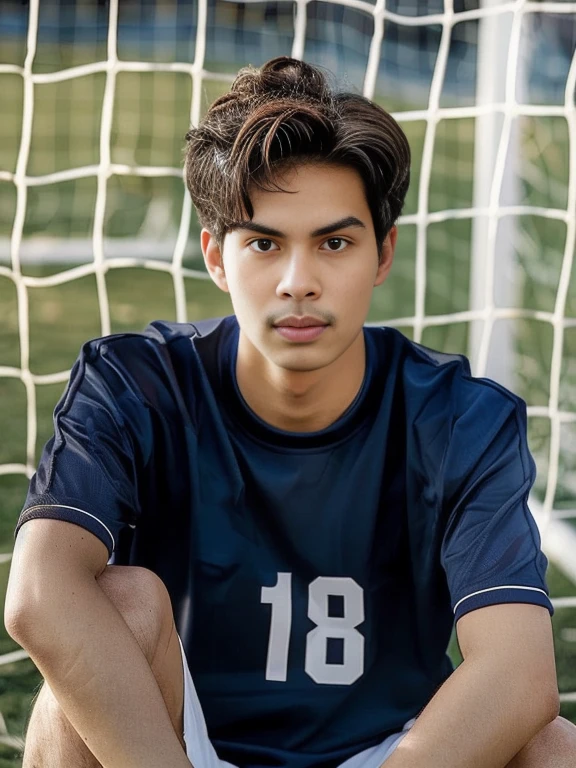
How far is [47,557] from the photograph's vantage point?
1547 millimetres

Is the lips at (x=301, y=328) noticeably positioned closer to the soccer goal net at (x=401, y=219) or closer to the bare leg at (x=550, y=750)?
the soccer goal net at (x=401, y=219)

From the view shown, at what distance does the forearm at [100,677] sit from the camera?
1477mm

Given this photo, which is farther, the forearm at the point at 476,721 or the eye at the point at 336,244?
the eye at the point at 336,244

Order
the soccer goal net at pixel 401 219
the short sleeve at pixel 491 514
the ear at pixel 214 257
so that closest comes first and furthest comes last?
the short sleeve at pixel 491 514 < the ear at pixel 214 257 < the soccer goal net at pixel 401 219

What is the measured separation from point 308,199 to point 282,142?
97 mm

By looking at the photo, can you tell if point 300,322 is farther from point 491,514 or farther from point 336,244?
point 491,514

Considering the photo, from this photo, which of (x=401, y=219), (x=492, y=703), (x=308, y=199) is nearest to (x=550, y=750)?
(x=492, y=703)

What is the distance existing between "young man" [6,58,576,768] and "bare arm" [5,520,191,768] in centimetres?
3

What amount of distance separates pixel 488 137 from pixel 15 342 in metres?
2.11

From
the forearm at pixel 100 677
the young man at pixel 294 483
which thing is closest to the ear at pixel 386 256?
the young man at pixel 294 483

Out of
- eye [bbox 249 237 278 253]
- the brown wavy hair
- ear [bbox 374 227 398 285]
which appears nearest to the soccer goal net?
the brown wavy hair

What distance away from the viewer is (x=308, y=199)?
171 centimetres

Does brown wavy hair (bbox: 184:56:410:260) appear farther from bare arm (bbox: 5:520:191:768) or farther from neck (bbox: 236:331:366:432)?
bare arm (bbox: 5:520:191:768)

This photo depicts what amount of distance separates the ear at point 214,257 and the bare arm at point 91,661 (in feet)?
1.79
